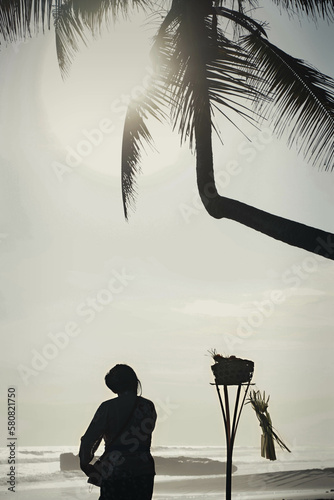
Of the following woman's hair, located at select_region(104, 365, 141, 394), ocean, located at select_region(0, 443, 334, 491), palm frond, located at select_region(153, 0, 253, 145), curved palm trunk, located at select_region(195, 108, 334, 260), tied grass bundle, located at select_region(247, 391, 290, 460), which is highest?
palm frond, located at select_region(153, 0, 253, 145)

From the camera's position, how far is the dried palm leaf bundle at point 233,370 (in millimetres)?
7078

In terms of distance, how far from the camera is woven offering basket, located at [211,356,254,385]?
279 inches

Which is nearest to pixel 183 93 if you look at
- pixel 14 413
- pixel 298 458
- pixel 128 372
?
pixel 128 372

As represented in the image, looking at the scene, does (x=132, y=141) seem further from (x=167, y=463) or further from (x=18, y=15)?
(x=167, y=463)

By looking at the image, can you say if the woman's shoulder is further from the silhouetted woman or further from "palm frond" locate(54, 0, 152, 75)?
"palm frond" locate(54, 0, 152, 75)

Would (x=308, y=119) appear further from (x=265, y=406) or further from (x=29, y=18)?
(x=265, y=406)

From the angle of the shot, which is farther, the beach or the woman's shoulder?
the beach

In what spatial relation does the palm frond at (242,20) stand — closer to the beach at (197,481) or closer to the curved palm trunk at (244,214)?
the curved palm trunk at (244,214)

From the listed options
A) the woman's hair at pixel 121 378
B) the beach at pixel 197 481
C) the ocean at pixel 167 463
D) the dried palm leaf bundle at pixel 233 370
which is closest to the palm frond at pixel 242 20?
the dried palm leaf bundle at pixel 233 370

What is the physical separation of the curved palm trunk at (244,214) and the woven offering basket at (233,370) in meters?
1.90

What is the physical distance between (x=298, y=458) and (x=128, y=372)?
109ft

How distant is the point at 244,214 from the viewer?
221 inches

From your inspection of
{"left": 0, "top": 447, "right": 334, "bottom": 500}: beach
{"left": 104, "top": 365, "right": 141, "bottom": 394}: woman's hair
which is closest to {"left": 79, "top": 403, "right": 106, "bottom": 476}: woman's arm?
{"left": 104, "top": 365, "right": 141, "bottom": 394}: woman's hair

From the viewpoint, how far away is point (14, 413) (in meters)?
9.41
